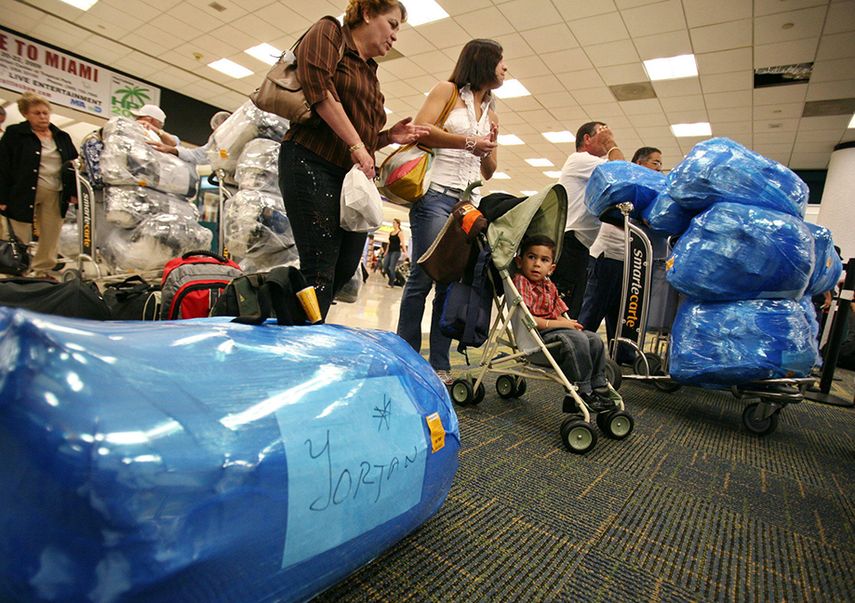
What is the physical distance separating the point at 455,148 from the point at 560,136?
7.89 m

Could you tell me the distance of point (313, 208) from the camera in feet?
4.35

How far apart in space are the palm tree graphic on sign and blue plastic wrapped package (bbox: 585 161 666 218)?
896cm

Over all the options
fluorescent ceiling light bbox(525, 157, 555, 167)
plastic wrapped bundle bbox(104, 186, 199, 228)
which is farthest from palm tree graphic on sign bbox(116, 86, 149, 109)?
fluorescent ceiling light bbox(525, 157, 555, 167)

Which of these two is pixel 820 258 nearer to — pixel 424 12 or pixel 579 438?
pixel 579 438

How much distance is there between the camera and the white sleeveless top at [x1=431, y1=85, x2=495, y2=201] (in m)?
1.87

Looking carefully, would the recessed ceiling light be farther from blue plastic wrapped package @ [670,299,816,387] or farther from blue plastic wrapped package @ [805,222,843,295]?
blue plastic wrapped package @ [670,299,816,387]

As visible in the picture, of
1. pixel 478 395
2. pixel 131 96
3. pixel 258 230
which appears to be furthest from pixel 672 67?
pixel 131 96

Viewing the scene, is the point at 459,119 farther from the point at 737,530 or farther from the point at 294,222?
A: the point at 737,530

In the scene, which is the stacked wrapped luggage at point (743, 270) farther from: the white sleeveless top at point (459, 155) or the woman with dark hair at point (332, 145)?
the woman with dark hair at point (332, 145)

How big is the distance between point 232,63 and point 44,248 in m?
5.02

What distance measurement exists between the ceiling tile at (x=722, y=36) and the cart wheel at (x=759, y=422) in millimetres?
4363

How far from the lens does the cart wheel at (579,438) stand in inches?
59.2

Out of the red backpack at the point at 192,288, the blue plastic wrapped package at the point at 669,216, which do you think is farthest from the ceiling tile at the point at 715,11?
the red backpack at the point at 192,288

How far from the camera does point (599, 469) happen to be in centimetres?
141
